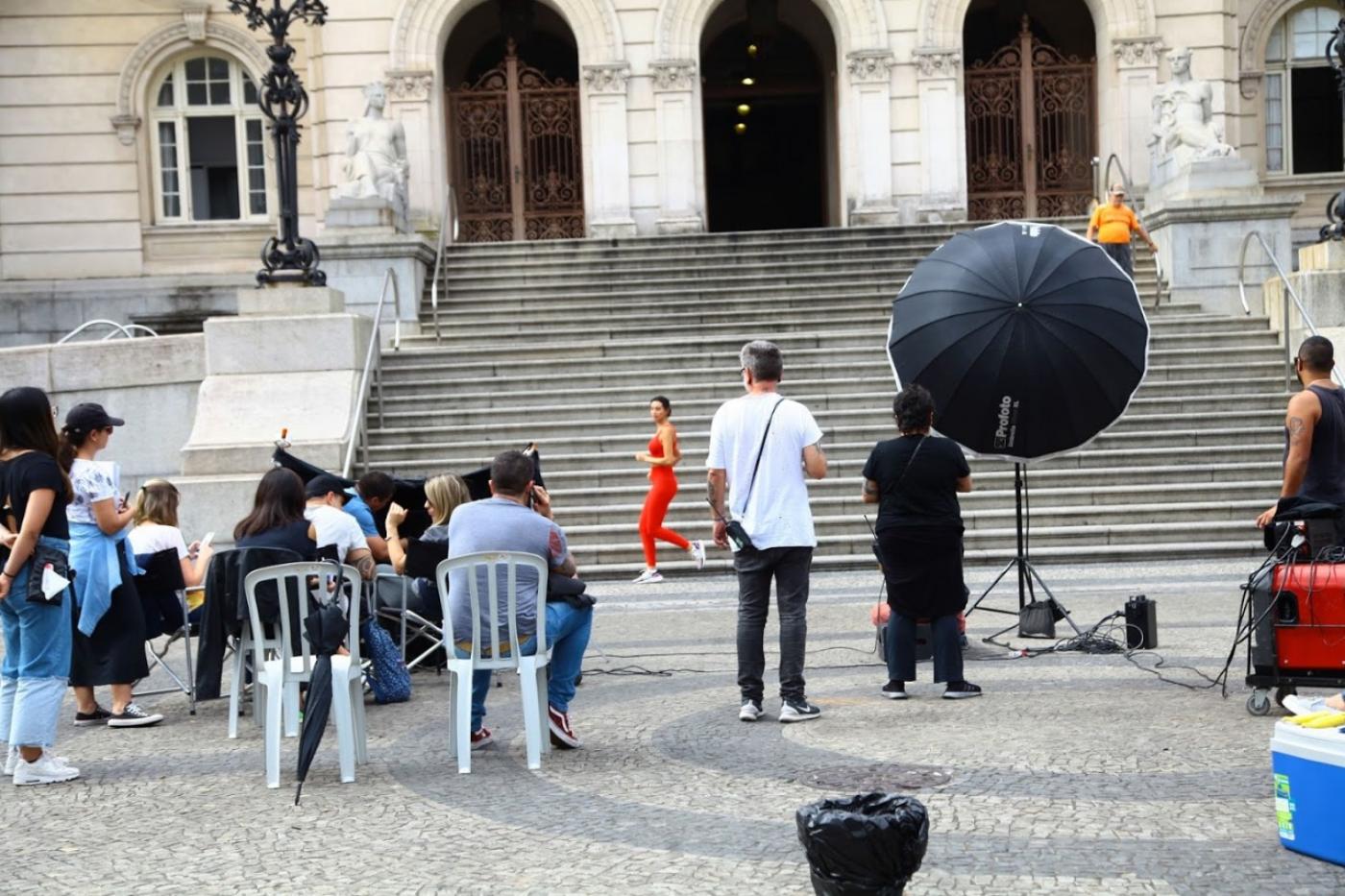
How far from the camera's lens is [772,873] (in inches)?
237

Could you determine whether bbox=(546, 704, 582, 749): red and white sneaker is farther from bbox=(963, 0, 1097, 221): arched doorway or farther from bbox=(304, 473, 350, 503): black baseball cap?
bbox=(963, 0, 1097, 221): arched doorway

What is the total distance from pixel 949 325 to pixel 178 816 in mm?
5535

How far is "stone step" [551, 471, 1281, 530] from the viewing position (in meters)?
17.1

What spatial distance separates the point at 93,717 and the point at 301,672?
7.31 ft

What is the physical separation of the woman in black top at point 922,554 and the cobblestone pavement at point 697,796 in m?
0.24

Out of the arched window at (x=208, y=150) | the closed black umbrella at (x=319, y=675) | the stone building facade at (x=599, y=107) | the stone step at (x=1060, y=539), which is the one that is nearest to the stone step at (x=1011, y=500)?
the stone step at (x=1060, y=539)

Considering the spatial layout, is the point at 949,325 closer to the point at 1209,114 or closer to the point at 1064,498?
the point at 1064,498

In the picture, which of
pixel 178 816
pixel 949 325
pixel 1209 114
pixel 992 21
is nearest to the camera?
pixel 178 816

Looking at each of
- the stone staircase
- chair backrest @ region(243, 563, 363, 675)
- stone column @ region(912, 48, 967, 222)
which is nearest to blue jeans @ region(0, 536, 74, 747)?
chair backrest @ region(243, 563, 363, 675)

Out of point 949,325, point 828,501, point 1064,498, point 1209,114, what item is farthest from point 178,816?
point 1209,114

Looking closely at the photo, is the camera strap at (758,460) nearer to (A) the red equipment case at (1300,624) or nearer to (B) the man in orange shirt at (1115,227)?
(A) the red equipment case at (1300,624)

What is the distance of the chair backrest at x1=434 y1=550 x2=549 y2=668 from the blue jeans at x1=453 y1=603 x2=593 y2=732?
23 cm

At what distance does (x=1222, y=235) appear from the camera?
22250mm

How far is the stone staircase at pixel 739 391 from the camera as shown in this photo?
666 inches
